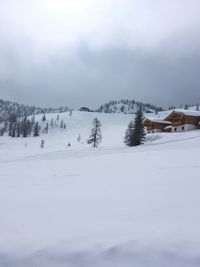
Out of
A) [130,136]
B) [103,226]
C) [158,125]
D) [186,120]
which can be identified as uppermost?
[186,120]

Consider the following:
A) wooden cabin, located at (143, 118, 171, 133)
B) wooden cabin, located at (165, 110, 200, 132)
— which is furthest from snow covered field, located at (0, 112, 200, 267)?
wooden cabin, located at (143, 118, 171, 133)

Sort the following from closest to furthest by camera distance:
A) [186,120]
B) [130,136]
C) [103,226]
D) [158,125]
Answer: [103,226], [130,136], [186,120], [158,125]

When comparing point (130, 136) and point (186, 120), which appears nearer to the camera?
point (130, 136)

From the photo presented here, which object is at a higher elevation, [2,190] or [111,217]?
[111,217]

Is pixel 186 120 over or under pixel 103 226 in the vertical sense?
over

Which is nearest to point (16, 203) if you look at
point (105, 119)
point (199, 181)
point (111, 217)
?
point (111, 217)

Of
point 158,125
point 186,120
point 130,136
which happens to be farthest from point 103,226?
point 158,125

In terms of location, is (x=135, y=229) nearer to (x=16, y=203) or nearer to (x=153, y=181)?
(x=16, y=203)

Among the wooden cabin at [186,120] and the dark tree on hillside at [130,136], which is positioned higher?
the wooden cabin at [186,120]

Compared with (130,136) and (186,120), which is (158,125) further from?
(130,136)

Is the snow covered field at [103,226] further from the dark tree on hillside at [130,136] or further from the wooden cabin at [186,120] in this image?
the wooden cabin at [186,120]

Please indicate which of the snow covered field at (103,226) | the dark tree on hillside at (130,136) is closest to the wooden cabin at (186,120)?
the dark tree on hillside at (130,136)

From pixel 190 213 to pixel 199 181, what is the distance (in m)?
3.42

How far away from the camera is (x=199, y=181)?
8.94 meters
